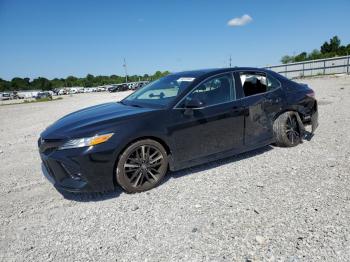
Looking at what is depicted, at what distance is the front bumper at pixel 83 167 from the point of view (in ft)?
10.7

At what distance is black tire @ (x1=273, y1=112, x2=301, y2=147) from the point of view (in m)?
4.91

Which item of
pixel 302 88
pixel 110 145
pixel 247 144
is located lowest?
pixel 247 144

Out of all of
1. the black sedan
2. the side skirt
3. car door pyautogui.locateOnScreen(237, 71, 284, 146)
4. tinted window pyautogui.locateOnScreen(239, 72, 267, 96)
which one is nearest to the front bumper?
the black sedan

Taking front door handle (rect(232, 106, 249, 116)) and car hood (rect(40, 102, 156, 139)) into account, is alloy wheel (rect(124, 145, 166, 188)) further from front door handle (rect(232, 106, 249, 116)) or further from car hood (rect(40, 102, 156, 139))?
front door handle (rect(232, 106, 249, 116))

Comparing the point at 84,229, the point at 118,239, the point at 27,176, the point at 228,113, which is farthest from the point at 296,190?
the point at 27,176

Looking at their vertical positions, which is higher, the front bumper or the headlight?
the headlight

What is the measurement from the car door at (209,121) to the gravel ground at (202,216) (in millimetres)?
421

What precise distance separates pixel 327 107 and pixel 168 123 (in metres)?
7.31

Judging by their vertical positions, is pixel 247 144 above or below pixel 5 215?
above

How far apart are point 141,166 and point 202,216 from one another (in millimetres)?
1074

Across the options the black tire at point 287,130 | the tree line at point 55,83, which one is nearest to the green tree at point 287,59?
the tree line at point 55,83

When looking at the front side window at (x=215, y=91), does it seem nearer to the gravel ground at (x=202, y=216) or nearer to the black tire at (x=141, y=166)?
the black tire at (x=141, y=166)

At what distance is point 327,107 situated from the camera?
8.98 m

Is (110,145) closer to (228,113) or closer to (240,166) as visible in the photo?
(228,113)
